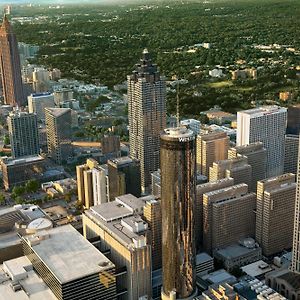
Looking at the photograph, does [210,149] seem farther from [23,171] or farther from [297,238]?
[23,171]

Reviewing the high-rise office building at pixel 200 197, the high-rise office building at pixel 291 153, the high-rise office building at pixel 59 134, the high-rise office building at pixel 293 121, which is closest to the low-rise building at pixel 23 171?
the high-rise office building at pixel 59 134

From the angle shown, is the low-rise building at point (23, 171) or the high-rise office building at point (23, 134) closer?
the low-rise building at point (23, 171)

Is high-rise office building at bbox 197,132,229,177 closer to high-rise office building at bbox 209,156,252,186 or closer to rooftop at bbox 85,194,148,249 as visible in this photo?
high-rise office building at bbox 209,156,252,186

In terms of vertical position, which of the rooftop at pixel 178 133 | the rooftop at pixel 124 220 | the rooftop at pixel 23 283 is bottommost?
the rooftop at pixel 23 283

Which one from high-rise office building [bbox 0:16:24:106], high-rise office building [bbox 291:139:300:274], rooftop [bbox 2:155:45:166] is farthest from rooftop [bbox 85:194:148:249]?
high-rise office building [bbox 0:16:24:106]

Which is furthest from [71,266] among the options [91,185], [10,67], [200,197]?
[10,67]

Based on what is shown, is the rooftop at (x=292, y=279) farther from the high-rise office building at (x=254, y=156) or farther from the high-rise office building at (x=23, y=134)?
the high-rise office building at (x=23, y=134)
